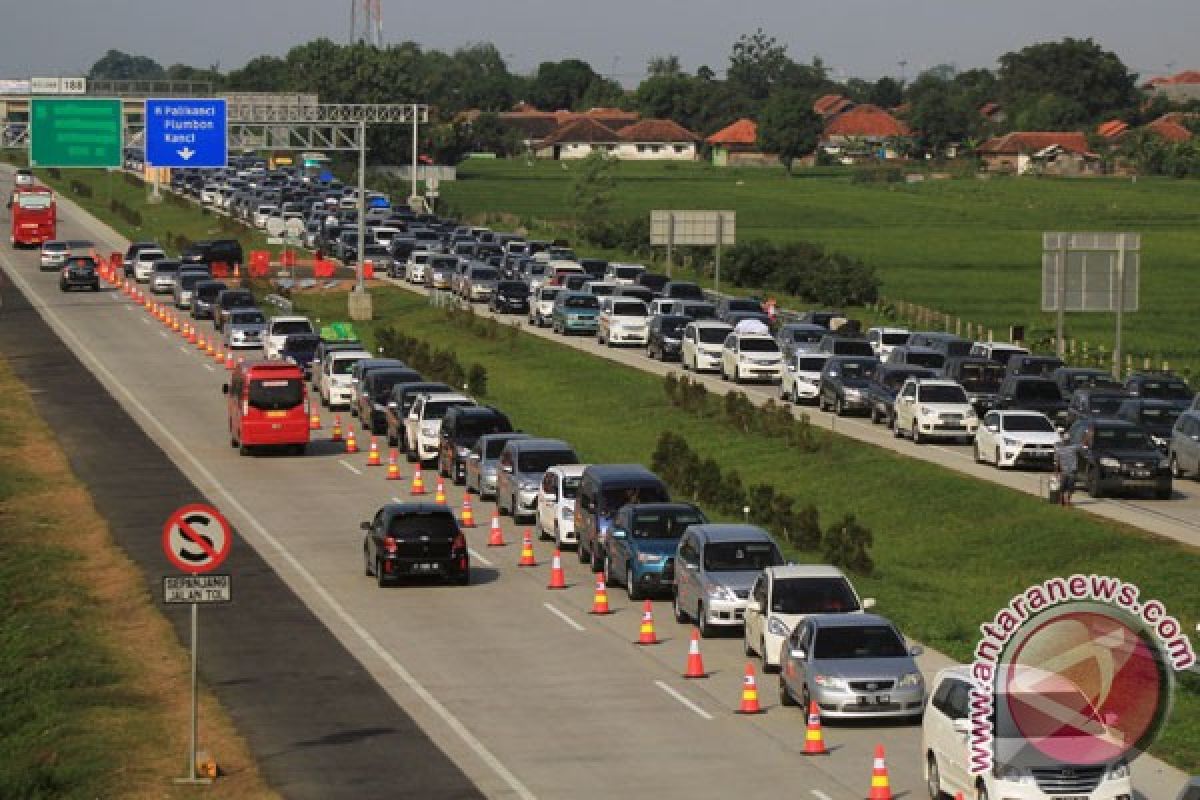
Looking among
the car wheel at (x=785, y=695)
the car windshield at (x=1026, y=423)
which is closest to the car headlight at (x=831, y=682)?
the car wheel at (x=785, y=695)

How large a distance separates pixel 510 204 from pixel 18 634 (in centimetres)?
15060

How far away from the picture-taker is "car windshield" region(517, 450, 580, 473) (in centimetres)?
5138

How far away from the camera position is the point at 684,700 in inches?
1335

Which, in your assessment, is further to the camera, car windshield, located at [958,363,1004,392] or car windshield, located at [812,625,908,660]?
car windshield, located at [958,363,1004,392]

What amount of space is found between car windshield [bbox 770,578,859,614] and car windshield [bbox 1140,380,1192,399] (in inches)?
1187

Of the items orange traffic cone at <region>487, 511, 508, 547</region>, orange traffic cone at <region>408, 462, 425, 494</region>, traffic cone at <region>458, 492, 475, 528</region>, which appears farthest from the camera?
orange traffic cone at <region>408, 462, 425, 494</region>

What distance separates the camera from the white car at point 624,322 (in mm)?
86750

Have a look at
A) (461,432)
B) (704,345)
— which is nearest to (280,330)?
(704,345)

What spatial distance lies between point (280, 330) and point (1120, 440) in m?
34.0

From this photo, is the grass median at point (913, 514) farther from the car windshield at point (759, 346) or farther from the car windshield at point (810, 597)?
the car windshield at point (759, 346)

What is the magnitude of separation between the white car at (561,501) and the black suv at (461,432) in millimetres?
8113

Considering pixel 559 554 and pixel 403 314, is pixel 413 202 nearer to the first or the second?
pixel 403 314

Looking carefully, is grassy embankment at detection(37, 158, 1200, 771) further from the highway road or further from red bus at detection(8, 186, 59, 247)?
red bus at detection(8, 186, 59, 247)

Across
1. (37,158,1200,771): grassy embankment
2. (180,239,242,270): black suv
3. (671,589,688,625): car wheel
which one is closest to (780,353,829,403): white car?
(37,158,1200,771): grassy embankment
